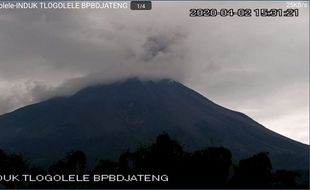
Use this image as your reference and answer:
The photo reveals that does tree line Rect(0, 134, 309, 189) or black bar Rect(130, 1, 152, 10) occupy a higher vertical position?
black bar Rect(130, 1, 152, 10)

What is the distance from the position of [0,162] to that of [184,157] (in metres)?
32.1

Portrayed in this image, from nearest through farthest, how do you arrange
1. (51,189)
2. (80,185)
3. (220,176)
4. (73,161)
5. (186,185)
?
(51,189)
(80,185)
(186,185)
(220,176)
(73,161)

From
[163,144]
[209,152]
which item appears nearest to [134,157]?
[163,144]

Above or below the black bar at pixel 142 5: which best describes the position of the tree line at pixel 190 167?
below

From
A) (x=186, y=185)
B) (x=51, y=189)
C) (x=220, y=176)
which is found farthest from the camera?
(x=220, y=176)

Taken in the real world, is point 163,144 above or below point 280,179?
above

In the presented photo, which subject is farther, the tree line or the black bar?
the tree line

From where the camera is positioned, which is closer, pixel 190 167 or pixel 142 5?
pixel 142 5

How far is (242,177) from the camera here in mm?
93500

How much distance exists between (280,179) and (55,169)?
44.6m

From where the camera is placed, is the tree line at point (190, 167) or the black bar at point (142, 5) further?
the tree line at point (190, 167)

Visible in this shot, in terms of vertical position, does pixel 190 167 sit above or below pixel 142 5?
below

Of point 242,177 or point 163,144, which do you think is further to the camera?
point 163,144

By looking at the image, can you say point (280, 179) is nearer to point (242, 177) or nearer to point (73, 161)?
point (242, 177)
